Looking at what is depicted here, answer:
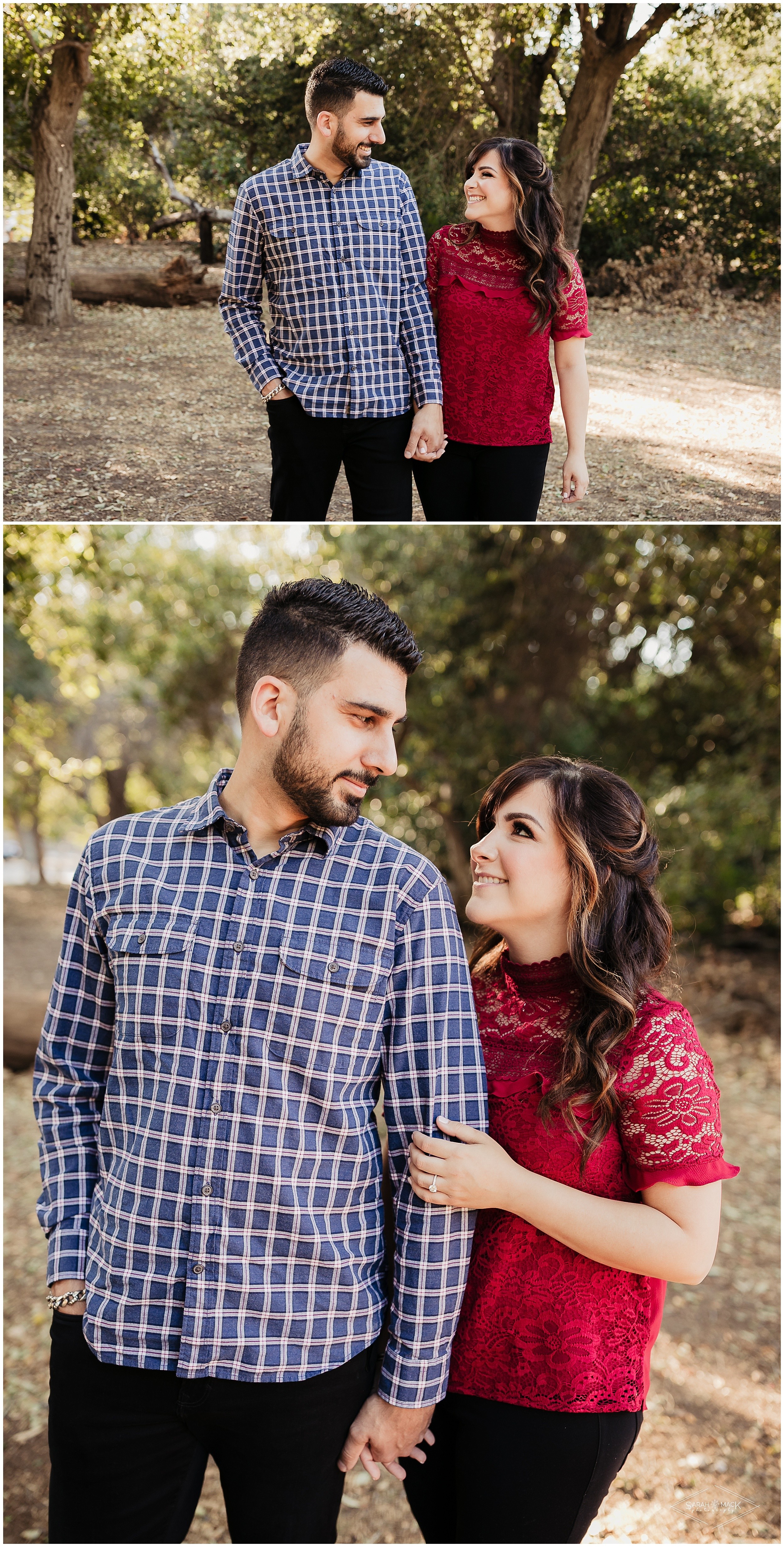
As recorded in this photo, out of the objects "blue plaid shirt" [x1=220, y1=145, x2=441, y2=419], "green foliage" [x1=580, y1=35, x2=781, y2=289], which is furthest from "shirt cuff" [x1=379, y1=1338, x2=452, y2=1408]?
"green foliage" [x1=580, y1=35, x2=781, y2=289]

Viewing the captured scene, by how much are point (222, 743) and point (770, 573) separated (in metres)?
5.08

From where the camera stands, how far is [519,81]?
19.2 feet

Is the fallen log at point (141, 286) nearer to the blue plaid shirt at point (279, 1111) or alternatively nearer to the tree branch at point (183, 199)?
the tree branch at point (183, 199)

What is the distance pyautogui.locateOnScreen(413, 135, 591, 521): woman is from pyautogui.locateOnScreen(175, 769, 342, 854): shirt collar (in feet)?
6.98

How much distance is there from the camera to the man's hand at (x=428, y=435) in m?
3.55

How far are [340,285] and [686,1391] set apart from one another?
4442mm

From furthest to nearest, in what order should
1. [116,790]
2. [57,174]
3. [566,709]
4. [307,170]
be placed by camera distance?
[116,790], [57,174], [566,709], [307,170]

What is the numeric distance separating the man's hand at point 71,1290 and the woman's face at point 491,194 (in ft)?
10.8

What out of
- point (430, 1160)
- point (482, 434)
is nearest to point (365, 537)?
point (482, 434)

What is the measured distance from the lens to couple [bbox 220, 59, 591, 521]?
3428 mm

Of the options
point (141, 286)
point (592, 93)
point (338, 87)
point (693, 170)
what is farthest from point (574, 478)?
point (141, 286)

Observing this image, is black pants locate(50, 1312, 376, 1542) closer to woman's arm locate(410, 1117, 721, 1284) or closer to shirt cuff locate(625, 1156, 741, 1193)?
woman's arm locate(410, 1117, 721, 1284)

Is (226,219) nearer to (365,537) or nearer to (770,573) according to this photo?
(365,537)

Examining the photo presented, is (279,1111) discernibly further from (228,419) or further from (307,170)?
(228,419)
